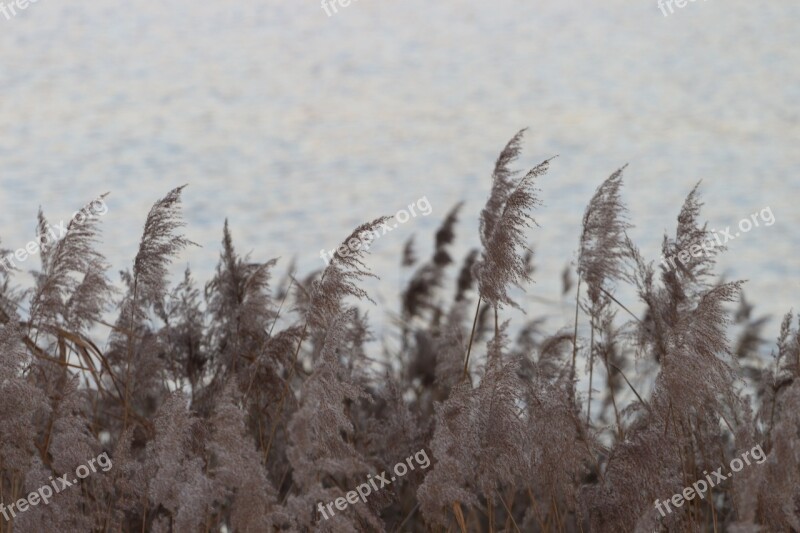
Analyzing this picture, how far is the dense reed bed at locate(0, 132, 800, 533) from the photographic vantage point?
121 inches

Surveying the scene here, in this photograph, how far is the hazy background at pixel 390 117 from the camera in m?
12.6

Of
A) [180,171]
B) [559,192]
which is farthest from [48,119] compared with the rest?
[559,192]

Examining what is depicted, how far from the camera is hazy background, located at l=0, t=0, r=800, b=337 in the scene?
1262 centimetres

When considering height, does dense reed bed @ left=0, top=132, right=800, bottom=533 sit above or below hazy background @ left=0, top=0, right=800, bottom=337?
below

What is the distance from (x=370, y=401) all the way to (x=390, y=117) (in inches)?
526

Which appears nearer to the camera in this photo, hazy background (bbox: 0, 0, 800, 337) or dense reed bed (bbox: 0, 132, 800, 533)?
dense reed bed (bbox: 0, 132, 800, 533)

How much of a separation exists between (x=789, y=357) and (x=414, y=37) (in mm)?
18057

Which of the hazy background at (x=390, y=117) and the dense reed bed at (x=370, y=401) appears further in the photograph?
the hazy background at (x=390, y=117)

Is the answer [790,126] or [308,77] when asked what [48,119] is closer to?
[308,77]

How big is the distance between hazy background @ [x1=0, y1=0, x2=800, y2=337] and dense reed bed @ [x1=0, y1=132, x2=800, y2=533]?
4.00 metres

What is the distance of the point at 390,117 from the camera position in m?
17.0

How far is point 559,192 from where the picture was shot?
1388cm

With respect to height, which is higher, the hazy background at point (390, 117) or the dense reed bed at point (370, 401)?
the hazy background at point (390, 117)

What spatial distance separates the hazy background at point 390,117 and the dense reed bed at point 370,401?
400cm
